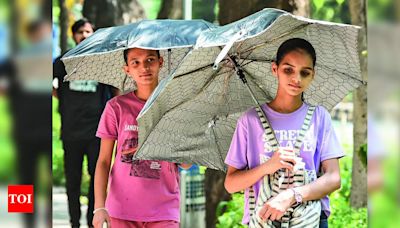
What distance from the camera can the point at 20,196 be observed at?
5.53 metres

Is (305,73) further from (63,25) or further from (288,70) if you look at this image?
(63,25)

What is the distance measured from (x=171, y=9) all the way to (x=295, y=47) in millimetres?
7058

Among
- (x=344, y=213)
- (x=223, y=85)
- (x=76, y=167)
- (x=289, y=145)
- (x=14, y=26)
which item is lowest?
(x=344, y=213)

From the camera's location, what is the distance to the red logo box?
5.51m

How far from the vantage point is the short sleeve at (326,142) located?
15.7 feet

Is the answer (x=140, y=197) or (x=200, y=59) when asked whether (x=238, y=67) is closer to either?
(x=200, y=59)

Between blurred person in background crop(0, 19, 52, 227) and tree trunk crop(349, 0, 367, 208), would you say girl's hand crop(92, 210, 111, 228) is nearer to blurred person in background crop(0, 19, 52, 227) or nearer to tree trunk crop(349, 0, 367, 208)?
blurred person in background crop(0, 19, 52, 227)

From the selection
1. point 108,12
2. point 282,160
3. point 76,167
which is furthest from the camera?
point 108,12

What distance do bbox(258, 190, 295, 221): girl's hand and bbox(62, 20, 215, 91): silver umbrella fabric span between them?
1.00 m

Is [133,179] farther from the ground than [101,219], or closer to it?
farther from the ground

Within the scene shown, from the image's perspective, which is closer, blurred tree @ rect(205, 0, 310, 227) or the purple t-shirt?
the purple t-shirt

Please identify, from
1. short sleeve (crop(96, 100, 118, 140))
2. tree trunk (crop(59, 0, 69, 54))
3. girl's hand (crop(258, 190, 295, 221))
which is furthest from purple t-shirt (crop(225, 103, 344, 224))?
tree trunk (crop(59, 0, 69, 54))

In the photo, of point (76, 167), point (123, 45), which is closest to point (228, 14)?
point (76, 167)

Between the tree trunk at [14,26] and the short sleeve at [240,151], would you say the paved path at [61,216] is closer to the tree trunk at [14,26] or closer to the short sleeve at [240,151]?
the tree trunk at [14,26]
